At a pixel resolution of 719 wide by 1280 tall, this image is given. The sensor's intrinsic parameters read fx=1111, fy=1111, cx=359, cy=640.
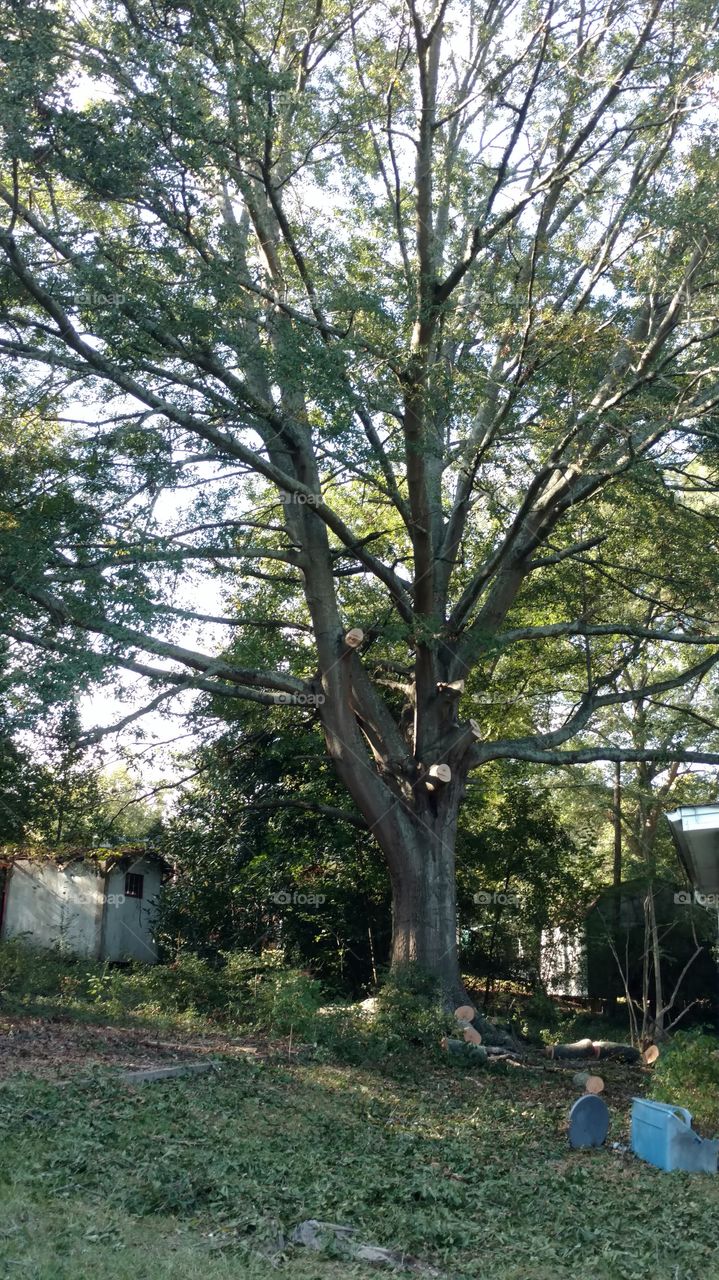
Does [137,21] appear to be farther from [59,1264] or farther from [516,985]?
[516,985]

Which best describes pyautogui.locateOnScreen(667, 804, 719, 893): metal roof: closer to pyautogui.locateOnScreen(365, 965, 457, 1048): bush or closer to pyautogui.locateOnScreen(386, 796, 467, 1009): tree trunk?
pyautogui.locateOnScreen(365, 965, 457, 1048): bush

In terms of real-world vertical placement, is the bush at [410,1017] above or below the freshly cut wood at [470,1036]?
above

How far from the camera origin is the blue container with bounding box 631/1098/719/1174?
8586mm

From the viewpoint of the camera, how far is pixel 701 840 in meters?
10.4

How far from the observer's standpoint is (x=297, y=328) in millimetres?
12344

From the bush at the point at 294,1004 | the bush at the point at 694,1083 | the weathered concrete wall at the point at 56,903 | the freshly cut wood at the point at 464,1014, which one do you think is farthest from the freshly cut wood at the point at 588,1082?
the weathered concrete wall at the point at 56,903

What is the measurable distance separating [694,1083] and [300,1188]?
13.8 ft

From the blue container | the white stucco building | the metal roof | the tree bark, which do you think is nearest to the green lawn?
the blue container

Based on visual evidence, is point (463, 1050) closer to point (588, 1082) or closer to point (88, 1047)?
point (588, 1082)

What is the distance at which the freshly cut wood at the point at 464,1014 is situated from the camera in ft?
44.1

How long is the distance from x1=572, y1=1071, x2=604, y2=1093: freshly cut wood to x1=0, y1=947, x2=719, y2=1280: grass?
146cm

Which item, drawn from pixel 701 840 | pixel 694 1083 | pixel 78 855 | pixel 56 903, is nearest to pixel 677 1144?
pixel 694 1083

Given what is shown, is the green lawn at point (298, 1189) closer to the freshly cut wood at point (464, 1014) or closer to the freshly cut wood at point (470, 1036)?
the freshly cut wood at point (470, 1036)

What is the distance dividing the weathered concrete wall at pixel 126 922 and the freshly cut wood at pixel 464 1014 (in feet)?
31.4
